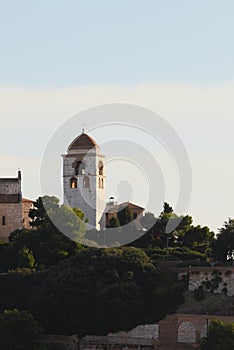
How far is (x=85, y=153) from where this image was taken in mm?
74000

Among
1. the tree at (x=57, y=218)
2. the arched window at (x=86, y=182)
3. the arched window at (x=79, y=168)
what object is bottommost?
the tree at (x=57, y=218)

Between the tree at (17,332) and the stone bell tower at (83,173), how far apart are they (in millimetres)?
22554

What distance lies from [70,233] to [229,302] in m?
12.4

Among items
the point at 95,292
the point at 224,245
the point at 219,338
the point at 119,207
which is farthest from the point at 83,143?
the point at 219,338

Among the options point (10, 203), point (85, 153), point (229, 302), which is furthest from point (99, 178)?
point (229, 302)

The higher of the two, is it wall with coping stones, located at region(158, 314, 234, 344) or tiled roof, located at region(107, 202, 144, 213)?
tiled roof, located at region(107, 202, 144, 213)

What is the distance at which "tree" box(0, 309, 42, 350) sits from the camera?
50188 millimetres

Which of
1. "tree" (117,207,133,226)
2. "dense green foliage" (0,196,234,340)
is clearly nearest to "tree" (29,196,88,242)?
"dense green foliage" (0,196,234,340)

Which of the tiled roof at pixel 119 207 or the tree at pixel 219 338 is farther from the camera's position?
the tiled roof at pixel 119 207

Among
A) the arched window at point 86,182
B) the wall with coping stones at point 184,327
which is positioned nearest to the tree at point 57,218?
the arched window at point 86,182

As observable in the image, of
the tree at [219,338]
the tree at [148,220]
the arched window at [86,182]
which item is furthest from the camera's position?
the arched window at [86,182]

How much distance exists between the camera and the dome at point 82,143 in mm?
73875

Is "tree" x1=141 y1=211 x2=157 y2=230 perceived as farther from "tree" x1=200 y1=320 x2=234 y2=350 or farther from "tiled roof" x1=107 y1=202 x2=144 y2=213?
"tree" x1=200 y1=320 x2=234 y2=350

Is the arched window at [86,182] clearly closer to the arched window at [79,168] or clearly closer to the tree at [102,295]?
the arched window at [79,168]
